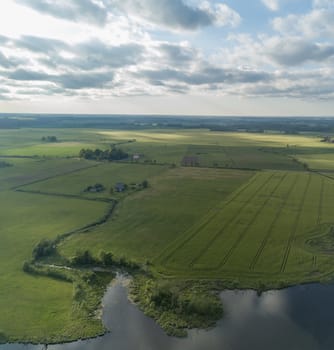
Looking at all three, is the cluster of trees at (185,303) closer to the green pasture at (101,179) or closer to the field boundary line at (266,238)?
the field boundary line at (266,238)

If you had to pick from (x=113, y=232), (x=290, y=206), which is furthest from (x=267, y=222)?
(x=113, y=232)

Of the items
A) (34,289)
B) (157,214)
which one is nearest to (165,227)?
(157,214)

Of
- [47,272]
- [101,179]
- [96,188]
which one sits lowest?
[47,272]

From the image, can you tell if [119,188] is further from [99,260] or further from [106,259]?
[106,259]

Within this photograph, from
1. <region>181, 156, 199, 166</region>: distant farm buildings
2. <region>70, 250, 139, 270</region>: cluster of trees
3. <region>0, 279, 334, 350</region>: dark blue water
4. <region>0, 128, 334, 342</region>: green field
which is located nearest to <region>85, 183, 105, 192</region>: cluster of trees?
<region>0, 128, 334, 342</region>: green field

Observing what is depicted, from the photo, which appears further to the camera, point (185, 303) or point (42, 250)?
point (42, 250)

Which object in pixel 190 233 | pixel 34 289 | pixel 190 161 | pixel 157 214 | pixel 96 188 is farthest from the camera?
pixel 190 161

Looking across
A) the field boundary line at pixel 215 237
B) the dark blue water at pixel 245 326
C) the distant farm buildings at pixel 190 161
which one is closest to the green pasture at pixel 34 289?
the dark blue water at pixel 245 326
